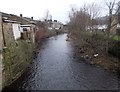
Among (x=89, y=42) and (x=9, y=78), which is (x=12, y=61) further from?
(x=89, y=42)

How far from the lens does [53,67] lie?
61.3 feet

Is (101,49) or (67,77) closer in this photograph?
(67,77)

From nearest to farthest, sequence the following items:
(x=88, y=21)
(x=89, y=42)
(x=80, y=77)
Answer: (x=80, y=77) → (x=89, y=42) → (x=88, y=21)

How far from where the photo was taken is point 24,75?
51.9ft

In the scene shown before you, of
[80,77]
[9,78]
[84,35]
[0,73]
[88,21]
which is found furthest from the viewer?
[88,21]

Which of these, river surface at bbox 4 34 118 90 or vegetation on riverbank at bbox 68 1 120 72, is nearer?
river surface at bbox 4 34 118 90

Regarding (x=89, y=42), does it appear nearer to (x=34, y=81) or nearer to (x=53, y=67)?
(x=53, y=67)

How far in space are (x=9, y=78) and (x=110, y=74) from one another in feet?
29.1

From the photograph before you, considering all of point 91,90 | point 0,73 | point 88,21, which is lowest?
point 91,90

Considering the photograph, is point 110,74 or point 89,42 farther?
point 89,42

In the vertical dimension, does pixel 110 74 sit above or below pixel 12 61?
below

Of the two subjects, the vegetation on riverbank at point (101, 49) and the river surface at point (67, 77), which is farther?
the vegetation on riverbank at point (101, 49)

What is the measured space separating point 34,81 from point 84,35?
886 inches

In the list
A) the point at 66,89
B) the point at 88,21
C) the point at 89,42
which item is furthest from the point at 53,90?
the point at 88,21
